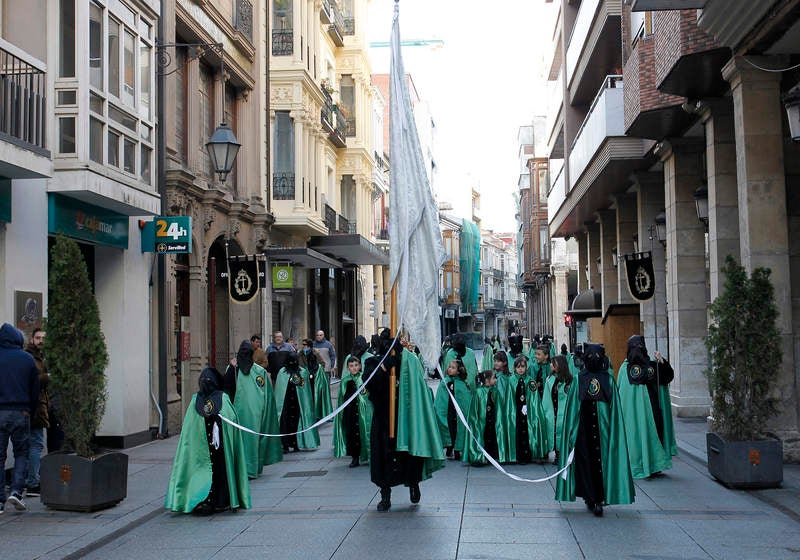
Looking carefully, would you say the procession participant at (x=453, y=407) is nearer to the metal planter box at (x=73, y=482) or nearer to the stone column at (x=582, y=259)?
the metal planter box at (x=73, y=482)

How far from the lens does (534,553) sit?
7.63 meters

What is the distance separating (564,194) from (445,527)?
68.2 feet

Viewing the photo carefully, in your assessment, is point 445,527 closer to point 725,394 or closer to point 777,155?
point 725,394

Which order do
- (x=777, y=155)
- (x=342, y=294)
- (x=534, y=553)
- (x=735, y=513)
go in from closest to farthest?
1. (x=534, y=553)
2. (x=735, y=513)
3. (x=777, y=155)
4. (x=342, y=294)

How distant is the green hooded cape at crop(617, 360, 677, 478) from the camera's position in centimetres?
1155

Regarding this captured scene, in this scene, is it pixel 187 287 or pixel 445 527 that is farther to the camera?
pixel 187 287

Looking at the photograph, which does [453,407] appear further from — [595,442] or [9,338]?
[9,338]

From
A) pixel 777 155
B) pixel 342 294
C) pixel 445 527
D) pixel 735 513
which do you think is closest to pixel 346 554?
pixel 445 527

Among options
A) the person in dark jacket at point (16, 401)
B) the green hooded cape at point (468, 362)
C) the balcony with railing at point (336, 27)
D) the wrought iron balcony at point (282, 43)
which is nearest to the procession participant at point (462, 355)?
the green hooded cape at point (468, 362)

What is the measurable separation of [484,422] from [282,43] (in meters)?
16.4

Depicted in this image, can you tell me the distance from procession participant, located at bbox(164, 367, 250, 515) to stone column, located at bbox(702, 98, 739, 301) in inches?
326

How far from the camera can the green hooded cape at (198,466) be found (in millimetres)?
9570

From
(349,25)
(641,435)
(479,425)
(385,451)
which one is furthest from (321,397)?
(349,25)

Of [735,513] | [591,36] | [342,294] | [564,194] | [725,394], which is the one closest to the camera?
[735,513]
